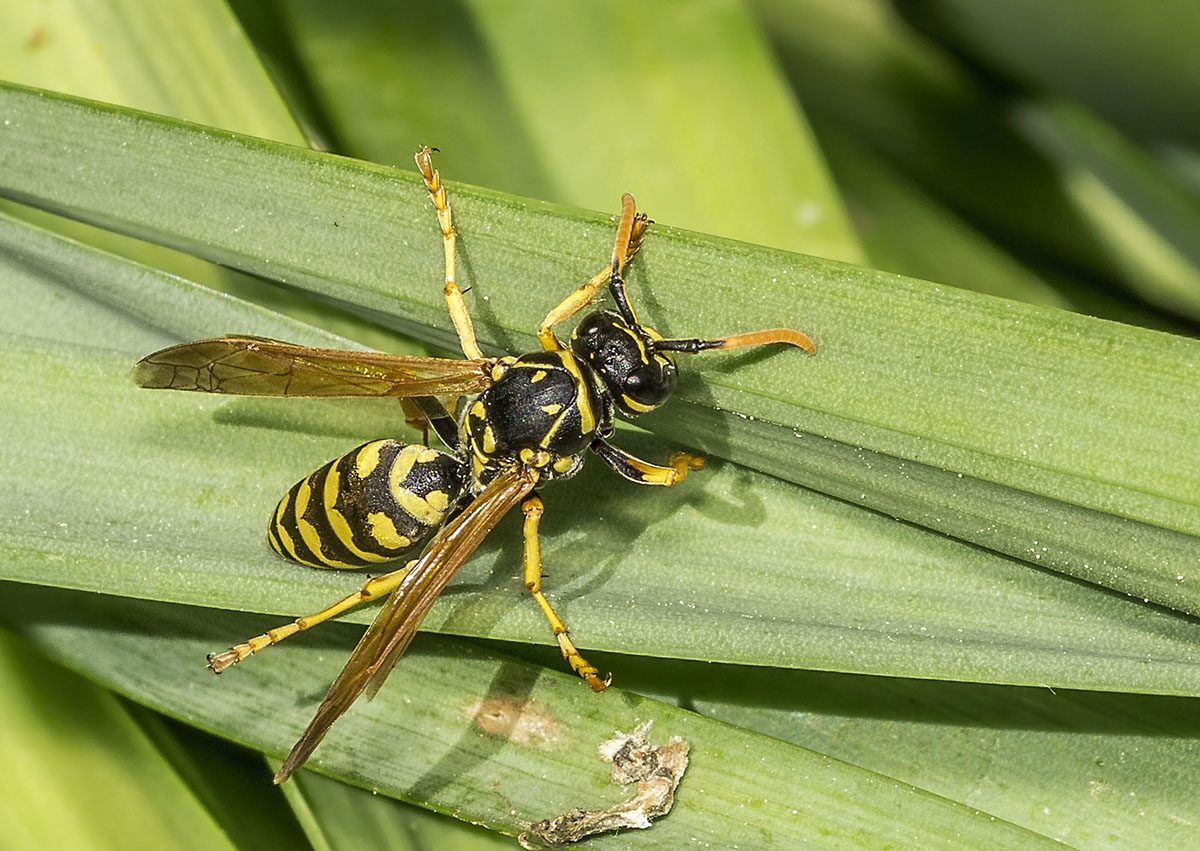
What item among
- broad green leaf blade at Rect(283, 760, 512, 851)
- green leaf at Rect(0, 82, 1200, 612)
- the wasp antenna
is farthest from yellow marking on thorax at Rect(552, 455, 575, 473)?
broad green leaf blade at Rect(283, 760, 512, 851)

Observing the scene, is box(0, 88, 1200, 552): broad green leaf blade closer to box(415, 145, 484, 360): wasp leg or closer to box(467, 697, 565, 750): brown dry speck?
box(415, 145, 484, 360): wasp leg

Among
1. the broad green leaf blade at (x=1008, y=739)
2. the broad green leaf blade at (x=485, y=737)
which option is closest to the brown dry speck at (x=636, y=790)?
the broad green leaf blade at (x=485, y=737)

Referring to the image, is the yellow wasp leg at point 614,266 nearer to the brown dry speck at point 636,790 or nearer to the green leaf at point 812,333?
the green leaf at point 812,333

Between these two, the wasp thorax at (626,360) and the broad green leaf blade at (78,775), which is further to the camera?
the broad green leaf blade at (78,775)

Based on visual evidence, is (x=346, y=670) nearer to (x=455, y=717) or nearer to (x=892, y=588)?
(x=455, y=717)

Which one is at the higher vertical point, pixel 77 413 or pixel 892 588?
pixel 77 413

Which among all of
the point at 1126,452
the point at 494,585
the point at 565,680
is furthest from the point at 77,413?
the point at 1126,452
